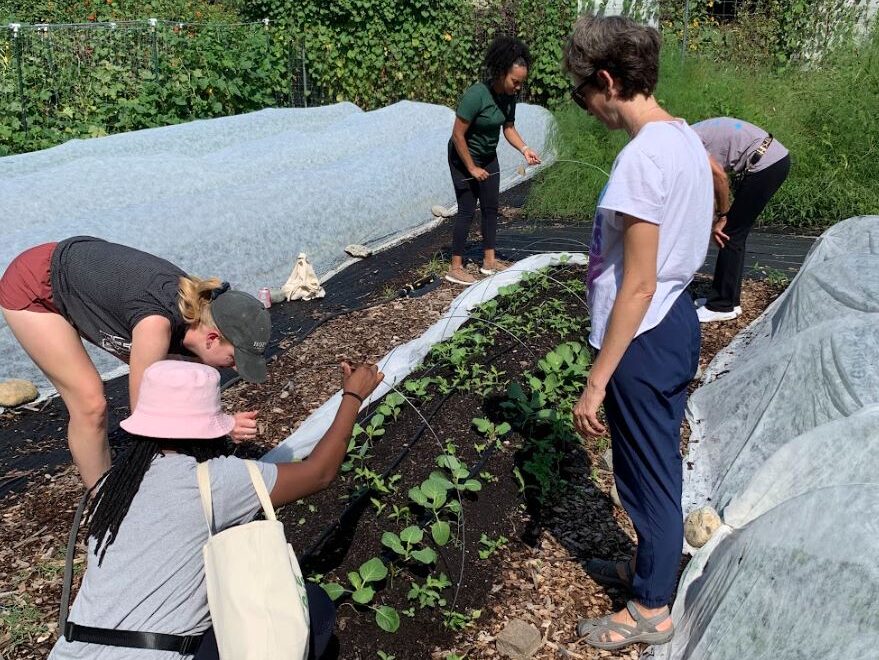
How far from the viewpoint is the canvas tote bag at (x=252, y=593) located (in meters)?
1.54

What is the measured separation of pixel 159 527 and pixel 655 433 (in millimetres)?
1219

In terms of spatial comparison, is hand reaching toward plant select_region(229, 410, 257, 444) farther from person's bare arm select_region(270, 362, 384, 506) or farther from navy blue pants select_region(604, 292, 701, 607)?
navy blue pants select_region(604, 292, 701, 607)

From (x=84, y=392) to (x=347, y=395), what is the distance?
1060 mm

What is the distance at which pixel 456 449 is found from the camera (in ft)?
10.3

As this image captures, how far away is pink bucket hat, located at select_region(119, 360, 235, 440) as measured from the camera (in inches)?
64.8

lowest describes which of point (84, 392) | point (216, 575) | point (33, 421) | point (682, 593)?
point (33, 421)

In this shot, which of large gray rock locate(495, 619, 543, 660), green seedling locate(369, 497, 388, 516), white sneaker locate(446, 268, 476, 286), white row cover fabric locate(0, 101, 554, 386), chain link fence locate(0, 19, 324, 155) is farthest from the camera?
chain link fence locate(0, 19, 324, 155)

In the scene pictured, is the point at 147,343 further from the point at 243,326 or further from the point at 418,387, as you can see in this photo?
the point at 418,387

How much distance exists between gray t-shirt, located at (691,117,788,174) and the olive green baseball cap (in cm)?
287

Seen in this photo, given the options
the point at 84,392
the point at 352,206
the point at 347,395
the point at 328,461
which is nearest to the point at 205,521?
the point at 328,461

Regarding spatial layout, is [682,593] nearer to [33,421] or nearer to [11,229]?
[33,421]

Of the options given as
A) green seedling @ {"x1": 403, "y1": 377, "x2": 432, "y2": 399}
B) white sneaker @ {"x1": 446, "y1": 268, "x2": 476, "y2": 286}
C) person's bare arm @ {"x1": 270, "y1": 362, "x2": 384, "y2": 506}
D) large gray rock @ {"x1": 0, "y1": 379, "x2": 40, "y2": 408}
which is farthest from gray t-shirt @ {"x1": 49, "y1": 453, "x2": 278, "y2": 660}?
white sneaker @ {"x1": 446, "y1": 268, "x2": 476, "y2": 286}

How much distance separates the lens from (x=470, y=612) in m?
2.43

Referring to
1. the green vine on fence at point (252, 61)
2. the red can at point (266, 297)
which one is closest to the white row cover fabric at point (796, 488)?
the red can at point (266, 297)
